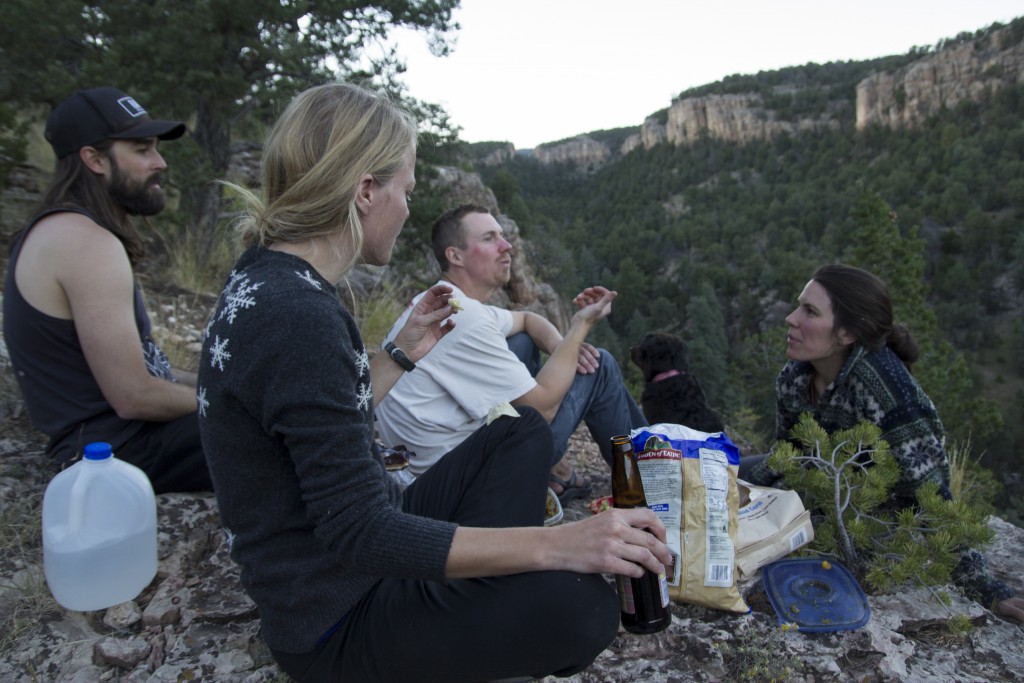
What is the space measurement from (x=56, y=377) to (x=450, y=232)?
5.95 feet

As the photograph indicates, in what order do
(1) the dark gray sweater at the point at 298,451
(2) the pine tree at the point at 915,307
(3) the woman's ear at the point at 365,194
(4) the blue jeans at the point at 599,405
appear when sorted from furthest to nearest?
(2) the pine tree at the point at 915,307 → (4) the blue jeans at the point at 599,405 → (3) the woman's ear at the point at 365,194 → (1) the dark gray sweater at the point at 298,451

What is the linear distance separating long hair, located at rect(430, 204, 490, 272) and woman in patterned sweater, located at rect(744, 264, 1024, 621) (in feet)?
5.42

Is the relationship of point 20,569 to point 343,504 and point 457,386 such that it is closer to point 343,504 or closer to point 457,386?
point 457,386

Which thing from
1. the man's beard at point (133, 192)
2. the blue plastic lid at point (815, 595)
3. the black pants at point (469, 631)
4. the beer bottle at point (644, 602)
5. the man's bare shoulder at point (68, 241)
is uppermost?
the man's beard at point (133, 192)

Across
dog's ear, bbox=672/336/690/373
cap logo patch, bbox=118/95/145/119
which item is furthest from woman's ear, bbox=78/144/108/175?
dog's ear, bbox=672/336/690/373

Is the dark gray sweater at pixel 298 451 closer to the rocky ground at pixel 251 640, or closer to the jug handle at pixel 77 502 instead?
the rocky ground at pixel 251 640

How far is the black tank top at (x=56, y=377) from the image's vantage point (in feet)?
7.19

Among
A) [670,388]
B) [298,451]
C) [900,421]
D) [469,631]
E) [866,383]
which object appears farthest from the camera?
[670,388]

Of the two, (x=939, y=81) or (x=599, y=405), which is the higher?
(x=939, y=81)

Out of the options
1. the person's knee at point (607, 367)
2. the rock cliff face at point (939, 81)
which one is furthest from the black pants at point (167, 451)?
the rock cliff face at point (939, 81)

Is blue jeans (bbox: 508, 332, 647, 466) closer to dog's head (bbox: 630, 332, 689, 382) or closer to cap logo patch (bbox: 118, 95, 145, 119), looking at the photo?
dog's head (bbox: 630, 332, 689, 382)

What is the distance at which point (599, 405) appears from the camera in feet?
10.5

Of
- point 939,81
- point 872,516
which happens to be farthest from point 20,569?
point 939,81

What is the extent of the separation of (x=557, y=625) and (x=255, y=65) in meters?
7.56
